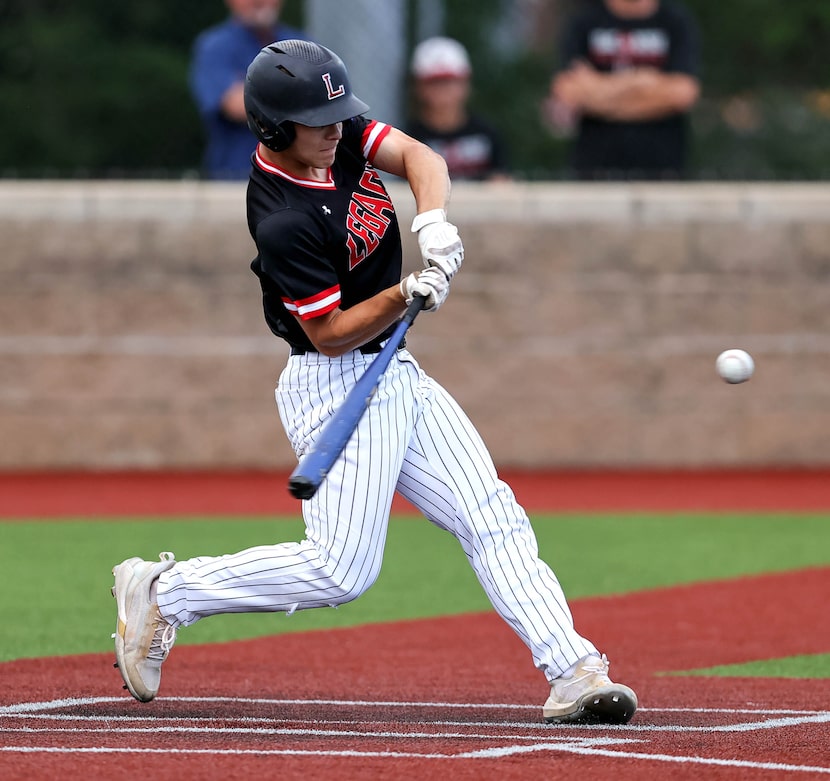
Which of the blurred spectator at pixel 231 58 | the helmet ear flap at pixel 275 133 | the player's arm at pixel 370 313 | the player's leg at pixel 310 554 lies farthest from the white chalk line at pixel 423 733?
the blurred spectator at pixel 231 58

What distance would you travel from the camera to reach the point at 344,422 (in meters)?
4.86

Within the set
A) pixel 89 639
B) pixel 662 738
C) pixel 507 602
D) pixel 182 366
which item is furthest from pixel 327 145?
pixel 182 366

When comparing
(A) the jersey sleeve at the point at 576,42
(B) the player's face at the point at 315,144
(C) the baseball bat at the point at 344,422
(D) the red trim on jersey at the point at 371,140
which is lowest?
(A) the jersey sleeve at the point at 576,42

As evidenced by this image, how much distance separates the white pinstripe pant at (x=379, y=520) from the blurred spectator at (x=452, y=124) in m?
6.75

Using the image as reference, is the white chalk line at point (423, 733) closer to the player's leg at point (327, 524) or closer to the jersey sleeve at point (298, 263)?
the player's leg at point (327, 524)

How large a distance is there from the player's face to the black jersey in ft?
0.21

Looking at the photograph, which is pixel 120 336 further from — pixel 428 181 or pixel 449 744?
pixel 449 744

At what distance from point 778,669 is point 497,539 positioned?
5.69 ft

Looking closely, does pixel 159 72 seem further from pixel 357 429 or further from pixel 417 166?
pixel 357 429

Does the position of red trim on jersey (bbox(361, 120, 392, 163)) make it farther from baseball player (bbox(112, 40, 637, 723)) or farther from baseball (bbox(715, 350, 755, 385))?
baseball (bbox(715, 350, 755, 385))

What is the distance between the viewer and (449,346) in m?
12.6

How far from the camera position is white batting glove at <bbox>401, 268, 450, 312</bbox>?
15.8 feet

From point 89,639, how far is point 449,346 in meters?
6.11

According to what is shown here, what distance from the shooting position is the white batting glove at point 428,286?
4816 millimetres
